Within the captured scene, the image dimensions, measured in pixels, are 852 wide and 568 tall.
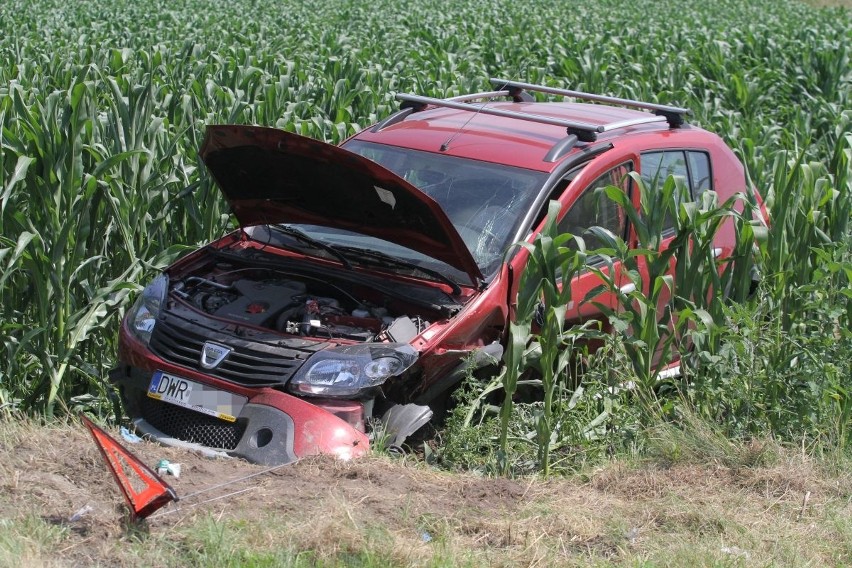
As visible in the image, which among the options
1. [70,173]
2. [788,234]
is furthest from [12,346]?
[788,234]

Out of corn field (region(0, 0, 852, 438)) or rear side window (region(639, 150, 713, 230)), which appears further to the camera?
rear side window (region(639, 150, 713, 230))

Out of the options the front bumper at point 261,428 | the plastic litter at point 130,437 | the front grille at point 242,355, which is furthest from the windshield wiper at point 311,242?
the plastic litter at point 130,437

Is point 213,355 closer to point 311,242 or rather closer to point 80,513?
point 311,242

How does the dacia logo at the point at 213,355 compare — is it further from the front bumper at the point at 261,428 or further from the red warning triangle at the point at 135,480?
the red warning triangle at the point at 135,480

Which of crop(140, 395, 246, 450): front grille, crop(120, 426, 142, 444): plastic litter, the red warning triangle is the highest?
the red warning triangle

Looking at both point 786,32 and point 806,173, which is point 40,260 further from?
point 786,32

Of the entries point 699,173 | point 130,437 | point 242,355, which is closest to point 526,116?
point 699,173

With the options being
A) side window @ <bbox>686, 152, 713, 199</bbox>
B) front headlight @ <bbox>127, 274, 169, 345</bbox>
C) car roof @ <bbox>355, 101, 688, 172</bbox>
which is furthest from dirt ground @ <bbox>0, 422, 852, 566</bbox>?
side window @ <bbox>686, 152, 713, 199</bbox>

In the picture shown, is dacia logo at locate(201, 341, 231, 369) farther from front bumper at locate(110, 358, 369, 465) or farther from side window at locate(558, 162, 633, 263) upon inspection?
side window at locate(558, 162, 633, 263)

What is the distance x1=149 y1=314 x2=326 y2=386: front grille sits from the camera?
5082mm

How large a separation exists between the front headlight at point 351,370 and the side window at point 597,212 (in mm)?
1390

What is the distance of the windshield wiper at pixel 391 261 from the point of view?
5.50m

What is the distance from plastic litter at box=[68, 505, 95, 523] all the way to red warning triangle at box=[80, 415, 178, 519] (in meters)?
0.18

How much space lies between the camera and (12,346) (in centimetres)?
604
